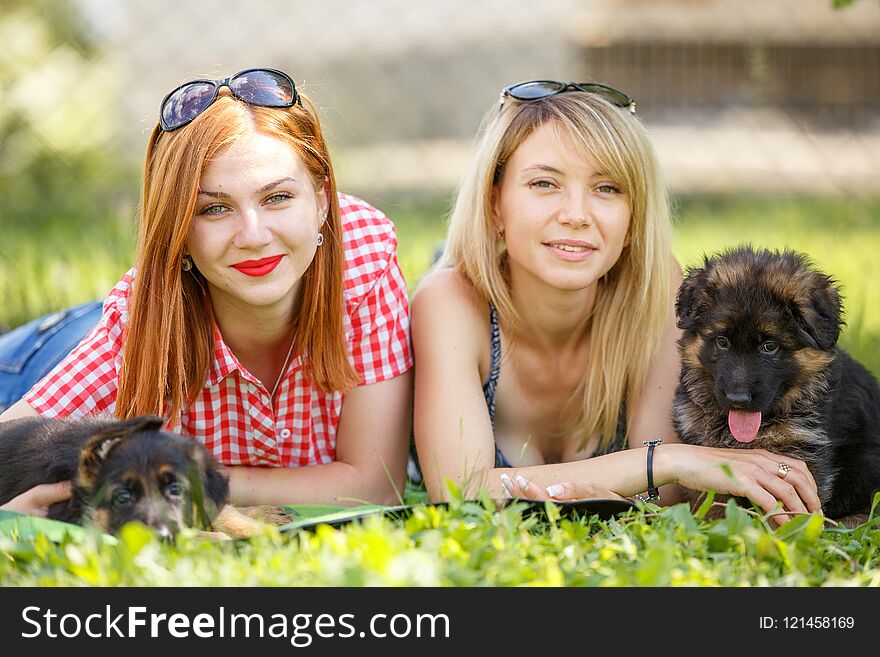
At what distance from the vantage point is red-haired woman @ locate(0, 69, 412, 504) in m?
3.56

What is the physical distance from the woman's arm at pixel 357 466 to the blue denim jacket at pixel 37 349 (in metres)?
1.08

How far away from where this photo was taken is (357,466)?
3.99 metres

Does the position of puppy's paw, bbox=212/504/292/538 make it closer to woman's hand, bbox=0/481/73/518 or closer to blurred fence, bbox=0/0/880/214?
woman's hand, bbox=0/481/73/518

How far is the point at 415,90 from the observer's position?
1144cm

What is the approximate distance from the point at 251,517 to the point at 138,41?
7.93 metres

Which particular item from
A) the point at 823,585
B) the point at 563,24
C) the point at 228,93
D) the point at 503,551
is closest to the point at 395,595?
the point at 503,551

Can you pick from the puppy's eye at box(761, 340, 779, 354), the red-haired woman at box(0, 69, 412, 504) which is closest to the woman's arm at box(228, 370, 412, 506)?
the red-haired woman at box(0, 69, 412, 504)

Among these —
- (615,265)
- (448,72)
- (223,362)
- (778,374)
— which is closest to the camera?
(778,374)

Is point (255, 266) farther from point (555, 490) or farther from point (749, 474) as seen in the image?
point (749, 474)

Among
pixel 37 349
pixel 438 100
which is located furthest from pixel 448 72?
pixel 37 349

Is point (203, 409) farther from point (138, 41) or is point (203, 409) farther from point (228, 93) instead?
point (138, 41)

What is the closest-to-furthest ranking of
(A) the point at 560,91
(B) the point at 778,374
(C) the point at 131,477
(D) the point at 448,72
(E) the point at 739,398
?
(C) the point at 131,477
(E) the point at 739,398
(B) the point at 778,374
(A) the point at 560,91
(D) the point at 448,72

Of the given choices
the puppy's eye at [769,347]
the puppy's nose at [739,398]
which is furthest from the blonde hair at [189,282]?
the puppy's eye at [769,347]

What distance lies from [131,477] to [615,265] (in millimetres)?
2231
